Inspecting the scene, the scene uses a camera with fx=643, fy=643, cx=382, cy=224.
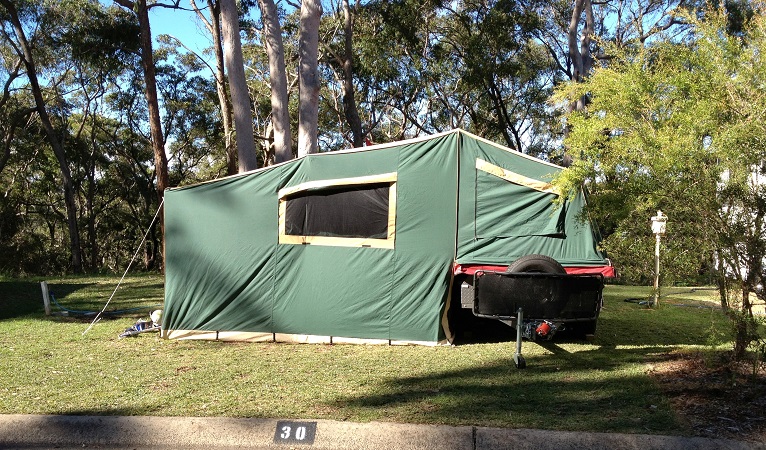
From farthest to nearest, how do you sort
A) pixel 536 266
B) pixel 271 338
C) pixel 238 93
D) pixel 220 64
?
pixel 220 64, pixel 238 93, pixel 271 338, pixel 536 266

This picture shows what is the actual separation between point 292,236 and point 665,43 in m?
4.95

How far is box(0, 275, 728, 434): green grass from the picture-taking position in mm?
5188

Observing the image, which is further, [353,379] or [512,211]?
[512,211]

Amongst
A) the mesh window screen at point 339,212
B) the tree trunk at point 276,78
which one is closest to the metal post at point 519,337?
the mesh window screen at point 339,212

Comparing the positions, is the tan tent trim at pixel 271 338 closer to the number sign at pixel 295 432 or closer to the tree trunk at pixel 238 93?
the number sign at pixel 295 432

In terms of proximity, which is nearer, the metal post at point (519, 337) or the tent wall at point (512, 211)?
the metal post at point (519, 337)

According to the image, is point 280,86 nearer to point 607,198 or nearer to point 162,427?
point 607,198

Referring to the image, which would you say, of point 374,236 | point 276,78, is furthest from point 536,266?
point 276,78

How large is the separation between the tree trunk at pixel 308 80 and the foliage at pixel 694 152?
7.46m

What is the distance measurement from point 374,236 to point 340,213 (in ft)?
1.81

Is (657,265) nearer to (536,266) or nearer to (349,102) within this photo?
(536,266)

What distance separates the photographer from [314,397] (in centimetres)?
568

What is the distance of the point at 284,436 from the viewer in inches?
188

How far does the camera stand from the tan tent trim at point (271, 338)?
8391 millimetres
